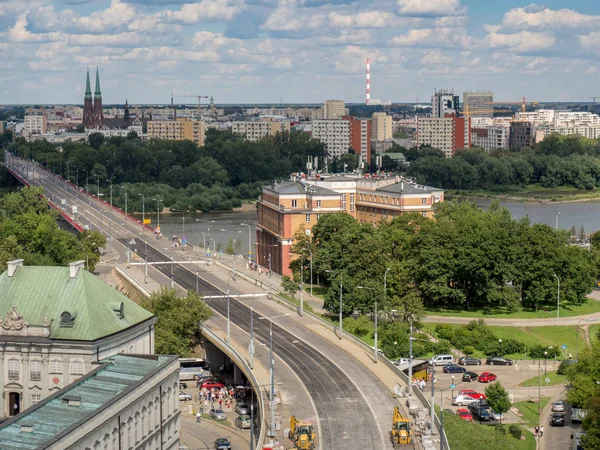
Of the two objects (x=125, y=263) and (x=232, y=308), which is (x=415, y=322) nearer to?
(x=232, y=308)

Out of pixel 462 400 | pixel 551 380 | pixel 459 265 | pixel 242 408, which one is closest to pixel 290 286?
pixel 459 265

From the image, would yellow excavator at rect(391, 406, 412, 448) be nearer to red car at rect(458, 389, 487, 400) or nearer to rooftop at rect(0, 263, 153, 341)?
rooftop at rect(0, 263, 153, 341)

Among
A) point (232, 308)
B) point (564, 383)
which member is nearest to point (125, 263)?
point (232, 308)

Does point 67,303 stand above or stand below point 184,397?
above

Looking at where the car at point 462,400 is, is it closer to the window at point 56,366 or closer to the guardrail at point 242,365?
the guardrail at point 242,365

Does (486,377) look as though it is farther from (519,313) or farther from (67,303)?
(67,303)

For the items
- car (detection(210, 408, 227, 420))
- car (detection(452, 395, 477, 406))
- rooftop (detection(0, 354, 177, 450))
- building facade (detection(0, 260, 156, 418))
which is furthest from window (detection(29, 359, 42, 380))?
car (detection(452, 395, 477, 406))
